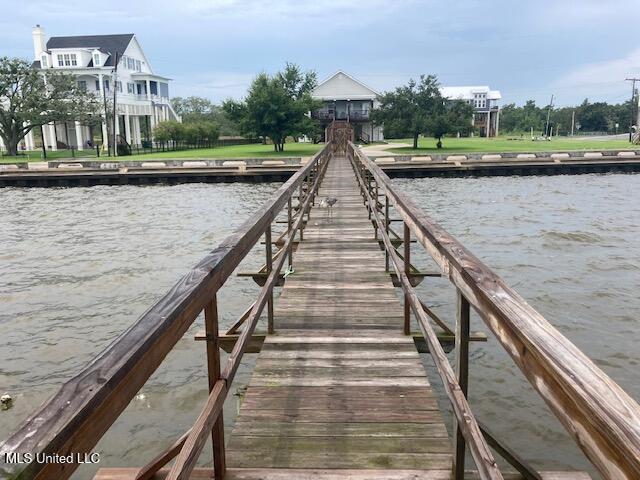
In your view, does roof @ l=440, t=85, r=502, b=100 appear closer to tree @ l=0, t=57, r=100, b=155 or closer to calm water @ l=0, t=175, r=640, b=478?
tree @ l=0, t=57, r=100, b=155

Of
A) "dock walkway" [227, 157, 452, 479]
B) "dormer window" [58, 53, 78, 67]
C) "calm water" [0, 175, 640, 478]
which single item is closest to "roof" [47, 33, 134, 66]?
"dormer window" [58, 53, 78, 67]

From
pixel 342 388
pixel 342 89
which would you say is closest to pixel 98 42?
pixel 342 89

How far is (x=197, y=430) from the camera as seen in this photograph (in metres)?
2.15

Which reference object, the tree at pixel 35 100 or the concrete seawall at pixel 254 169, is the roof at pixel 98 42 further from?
the concrete seawall at pixel 254 169

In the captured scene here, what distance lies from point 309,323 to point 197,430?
2926mm

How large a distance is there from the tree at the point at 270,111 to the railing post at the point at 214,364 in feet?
135

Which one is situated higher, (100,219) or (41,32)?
(41,32)

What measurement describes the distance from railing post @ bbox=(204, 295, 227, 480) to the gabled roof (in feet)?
197

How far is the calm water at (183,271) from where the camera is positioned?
5.73 m

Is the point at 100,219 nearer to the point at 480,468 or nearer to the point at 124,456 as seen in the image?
the point at 124,456

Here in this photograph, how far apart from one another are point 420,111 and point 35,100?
99.5 ft

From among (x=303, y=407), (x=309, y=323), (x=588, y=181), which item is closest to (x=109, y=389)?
(x=303, y=407)

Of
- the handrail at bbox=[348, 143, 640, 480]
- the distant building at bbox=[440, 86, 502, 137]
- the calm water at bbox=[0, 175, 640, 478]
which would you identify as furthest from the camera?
the distant building at bbox=[440, 86, 502, 137]

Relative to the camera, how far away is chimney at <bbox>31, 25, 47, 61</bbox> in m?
50.9
